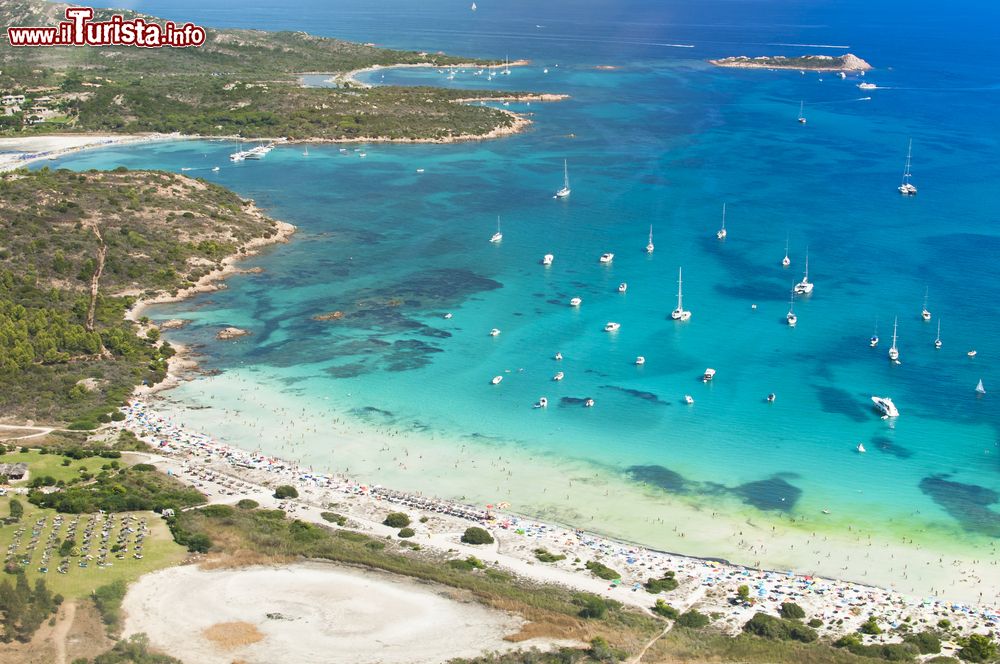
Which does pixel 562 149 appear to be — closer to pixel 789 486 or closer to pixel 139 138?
pixel 139 138

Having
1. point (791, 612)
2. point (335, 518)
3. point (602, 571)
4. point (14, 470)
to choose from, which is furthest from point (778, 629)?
point (14, 470)

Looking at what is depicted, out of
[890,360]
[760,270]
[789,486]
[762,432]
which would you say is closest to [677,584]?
[789,486]

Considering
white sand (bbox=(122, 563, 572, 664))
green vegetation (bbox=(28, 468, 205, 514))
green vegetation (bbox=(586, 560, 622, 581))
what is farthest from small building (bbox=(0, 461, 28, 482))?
green vegetation (bbox=(586, 560, 622, 581))

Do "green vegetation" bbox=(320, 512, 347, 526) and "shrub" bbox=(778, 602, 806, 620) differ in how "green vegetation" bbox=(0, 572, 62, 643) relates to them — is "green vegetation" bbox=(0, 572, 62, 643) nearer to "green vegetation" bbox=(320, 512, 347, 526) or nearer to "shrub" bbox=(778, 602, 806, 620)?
"green vegetation" bbox=(320, 512, 347, 526)

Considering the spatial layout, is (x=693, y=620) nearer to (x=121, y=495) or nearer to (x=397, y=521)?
(x=397, y=521)

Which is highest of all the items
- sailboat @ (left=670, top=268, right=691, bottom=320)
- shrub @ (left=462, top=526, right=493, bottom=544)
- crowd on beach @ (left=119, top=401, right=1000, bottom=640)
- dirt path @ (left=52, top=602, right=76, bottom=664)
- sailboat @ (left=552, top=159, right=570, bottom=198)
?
sailboat @ (left=552, top=159, right=570, bottom=198)

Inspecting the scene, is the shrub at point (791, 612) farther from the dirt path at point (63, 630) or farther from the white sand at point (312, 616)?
the dirt path at point (63, 630)
